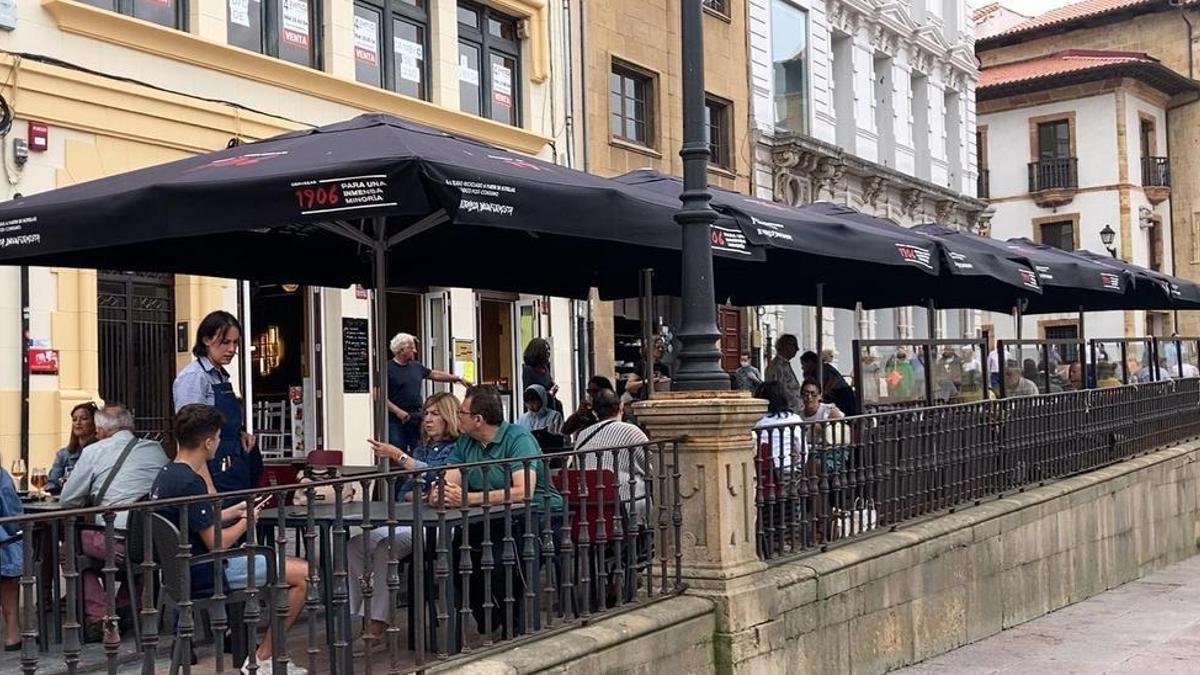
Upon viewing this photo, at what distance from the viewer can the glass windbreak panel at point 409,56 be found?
16078 mm

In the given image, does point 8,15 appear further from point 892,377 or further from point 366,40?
point 892,377

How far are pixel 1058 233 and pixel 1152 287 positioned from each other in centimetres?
2589

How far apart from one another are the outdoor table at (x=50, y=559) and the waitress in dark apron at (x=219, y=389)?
32.0 inches

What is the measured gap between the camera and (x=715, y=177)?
21562mm

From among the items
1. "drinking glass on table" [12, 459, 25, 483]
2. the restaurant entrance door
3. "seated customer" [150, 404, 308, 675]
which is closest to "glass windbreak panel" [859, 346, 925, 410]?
"seated customer" [150, 404, 308, 675]

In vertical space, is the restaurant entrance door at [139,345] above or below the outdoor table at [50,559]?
above

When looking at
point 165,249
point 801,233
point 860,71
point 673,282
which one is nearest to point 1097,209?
point 860,71

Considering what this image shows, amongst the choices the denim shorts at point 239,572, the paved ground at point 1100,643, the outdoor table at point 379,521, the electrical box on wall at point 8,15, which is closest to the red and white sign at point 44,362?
the electrical box on wall at point 8,15

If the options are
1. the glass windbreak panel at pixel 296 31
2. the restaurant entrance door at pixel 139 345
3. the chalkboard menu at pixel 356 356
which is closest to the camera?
the restaurant entrance door at pixel 139 345

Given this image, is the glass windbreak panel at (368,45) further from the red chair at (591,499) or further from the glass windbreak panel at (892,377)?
the red chair at (591,499)

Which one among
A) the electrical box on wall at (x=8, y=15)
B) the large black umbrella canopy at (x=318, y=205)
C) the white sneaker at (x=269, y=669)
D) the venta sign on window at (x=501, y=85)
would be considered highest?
the venta sign on window at (x=501, y=85)

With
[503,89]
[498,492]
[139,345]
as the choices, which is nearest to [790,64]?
[503,89]

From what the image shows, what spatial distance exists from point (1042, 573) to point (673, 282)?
4.10 meters

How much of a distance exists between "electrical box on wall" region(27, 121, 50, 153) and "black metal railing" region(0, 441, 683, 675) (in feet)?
16.6
